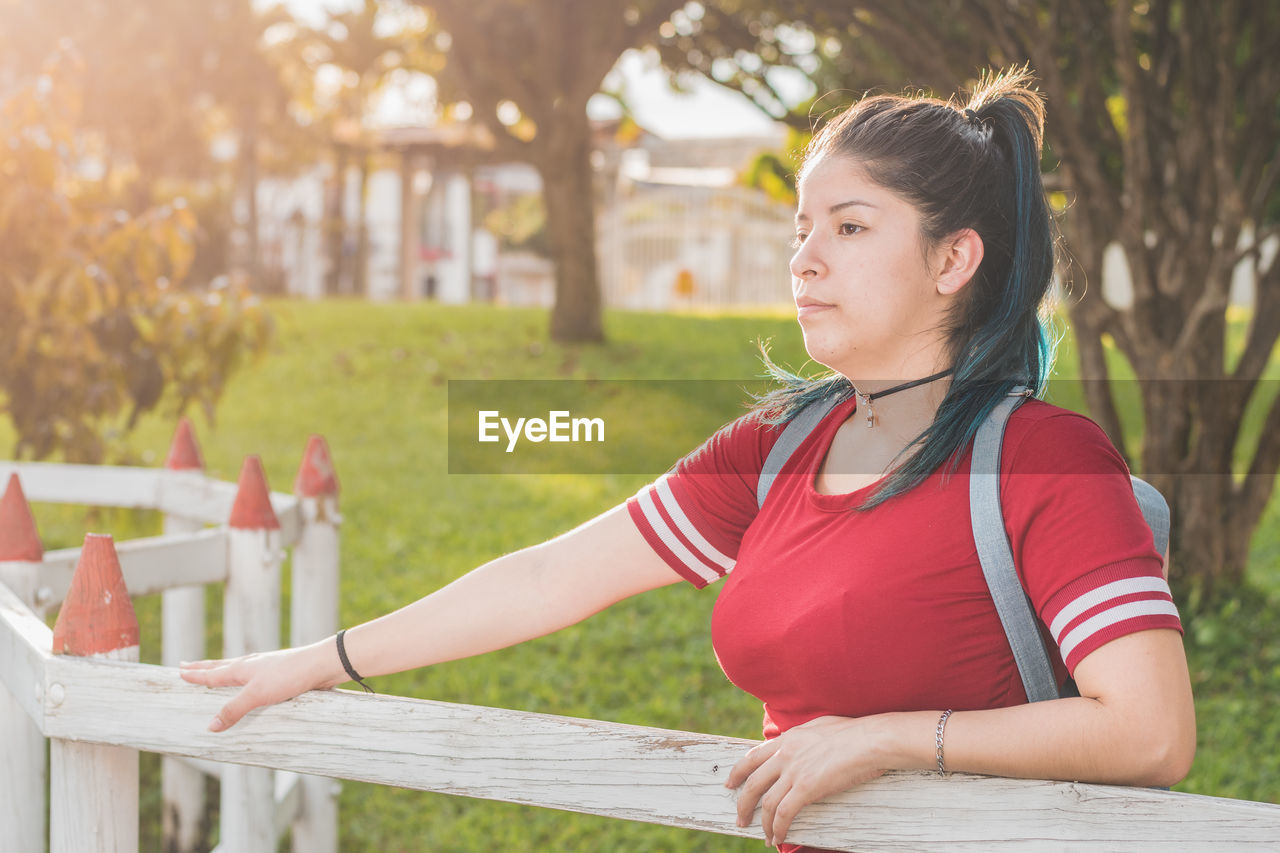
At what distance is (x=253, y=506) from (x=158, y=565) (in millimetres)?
255

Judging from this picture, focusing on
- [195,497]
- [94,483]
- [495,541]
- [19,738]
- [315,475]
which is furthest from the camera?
[495,541]

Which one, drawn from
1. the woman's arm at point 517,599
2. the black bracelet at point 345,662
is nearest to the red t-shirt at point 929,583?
the woman's arm at point 517,599

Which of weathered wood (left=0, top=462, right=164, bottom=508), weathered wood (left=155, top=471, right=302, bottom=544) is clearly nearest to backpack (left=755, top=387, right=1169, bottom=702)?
weathered wood (left=155, top=471, right=302, bottom=544)

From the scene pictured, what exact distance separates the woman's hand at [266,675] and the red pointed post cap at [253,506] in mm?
1239

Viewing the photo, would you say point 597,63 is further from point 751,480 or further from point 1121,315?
point 751,480

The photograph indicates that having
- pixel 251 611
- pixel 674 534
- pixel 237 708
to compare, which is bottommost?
pixel 251 611

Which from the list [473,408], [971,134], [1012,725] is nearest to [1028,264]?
[971,134]

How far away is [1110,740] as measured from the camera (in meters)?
1.26

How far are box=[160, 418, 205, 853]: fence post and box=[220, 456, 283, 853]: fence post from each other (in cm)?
44

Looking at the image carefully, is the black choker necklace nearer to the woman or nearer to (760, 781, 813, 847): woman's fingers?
the woman

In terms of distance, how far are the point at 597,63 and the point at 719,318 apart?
3805 millimetres

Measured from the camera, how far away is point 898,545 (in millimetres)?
1466

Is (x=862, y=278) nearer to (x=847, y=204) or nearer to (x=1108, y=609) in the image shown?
(x=847, y=204)

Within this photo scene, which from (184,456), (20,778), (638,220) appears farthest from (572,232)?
(20,778)
